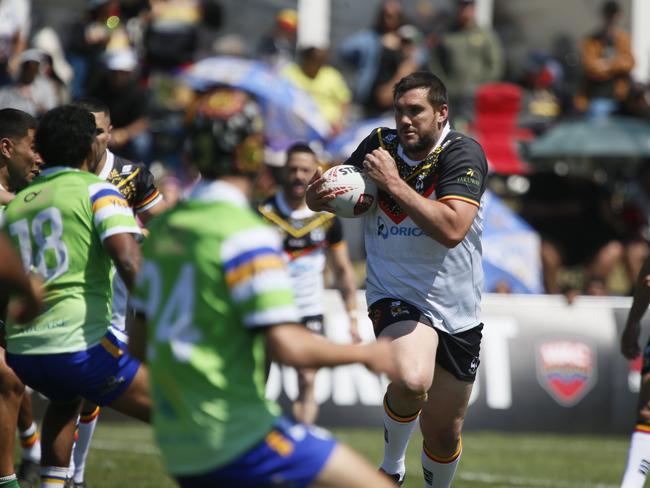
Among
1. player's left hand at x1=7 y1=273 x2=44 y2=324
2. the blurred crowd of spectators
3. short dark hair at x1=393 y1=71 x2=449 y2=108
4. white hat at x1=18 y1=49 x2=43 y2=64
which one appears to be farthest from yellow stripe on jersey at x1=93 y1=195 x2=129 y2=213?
white hat at x1=18 y1=49 x2=43 y2=64

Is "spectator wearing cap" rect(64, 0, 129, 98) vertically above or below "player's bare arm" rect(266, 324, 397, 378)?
below

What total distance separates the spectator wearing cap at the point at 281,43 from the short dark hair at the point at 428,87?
9998mm

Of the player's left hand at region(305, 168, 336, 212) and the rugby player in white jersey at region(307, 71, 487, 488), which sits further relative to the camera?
the player's left hand at region(305, 168, 336, 212)

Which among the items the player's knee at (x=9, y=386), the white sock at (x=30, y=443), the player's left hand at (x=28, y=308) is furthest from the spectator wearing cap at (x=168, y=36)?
the player's left hand at (x=28, y=308)

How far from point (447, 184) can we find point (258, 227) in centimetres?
245

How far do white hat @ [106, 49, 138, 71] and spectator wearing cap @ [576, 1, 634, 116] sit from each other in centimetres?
659

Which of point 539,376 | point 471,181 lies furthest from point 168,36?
point 471,181

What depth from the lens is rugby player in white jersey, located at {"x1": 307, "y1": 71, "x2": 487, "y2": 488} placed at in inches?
258

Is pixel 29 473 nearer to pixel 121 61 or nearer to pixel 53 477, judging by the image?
pixel 53 477

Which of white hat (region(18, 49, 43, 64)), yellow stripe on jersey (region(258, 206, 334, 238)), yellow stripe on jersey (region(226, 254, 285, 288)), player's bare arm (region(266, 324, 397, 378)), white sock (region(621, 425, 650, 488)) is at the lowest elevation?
white sock (region(621, 425, 650, 488))

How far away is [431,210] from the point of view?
6.33m

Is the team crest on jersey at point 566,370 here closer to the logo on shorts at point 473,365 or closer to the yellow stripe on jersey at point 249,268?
the logo on shorts at point 473,365

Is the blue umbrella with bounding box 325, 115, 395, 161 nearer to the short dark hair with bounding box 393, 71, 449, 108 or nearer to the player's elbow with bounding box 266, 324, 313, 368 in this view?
the short dark hair with bounding box 393, 71, 449, 108

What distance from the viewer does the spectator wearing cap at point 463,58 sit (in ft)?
53.2
